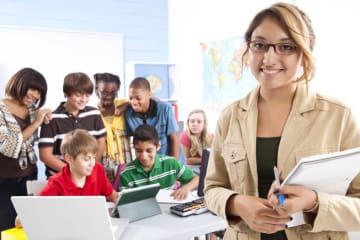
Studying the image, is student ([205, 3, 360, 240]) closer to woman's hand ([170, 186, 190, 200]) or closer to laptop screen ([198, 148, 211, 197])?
laptop screen ([198, 148, 211, 197])

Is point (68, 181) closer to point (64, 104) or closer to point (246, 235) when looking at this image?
point (64, 104)

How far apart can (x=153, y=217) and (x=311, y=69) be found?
124 cm

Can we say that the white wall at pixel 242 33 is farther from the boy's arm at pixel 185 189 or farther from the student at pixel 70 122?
the student at pixel 70 122

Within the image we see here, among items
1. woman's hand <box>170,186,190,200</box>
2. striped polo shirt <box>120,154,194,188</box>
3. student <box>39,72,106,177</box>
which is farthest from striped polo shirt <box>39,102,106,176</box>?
woman's hand <box>170,186,190,200</box>

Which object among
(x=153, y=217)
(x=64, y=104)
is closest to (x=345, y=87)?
(x=153, y=217)

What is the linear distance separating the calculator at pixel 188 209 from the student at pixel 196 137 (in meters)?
2.00

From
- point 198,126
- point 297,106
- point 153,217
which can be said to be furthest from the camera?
point 198,126

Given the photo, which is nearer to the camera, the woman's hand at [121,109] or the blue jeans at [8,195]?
the blue jeans at [8,195]

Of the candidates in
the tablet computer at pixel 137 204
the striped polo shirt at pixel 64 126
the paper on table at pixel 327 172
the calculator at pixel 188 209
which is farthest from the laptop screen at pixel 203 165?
the paper on table at pixel 327 172

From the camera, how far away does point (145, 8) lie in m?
5.03

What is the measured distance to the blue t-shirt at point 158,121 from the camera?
2.75 m

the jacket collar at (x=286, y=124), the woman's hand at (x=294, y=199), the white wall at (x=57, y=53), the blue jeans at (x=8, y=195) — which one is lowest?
the blue jeans at (x=8, y=195)

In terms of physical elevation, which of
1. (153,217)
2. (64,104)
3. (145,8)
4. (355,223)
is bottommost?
(153,217)

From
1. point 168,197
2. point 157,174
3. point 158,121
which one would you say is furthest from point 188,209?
point 158,121
